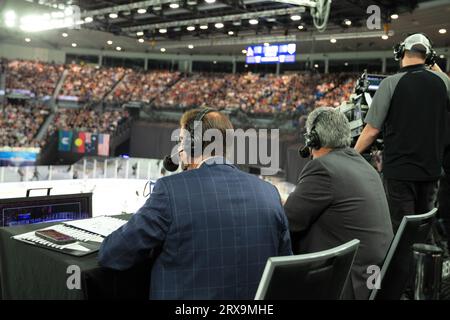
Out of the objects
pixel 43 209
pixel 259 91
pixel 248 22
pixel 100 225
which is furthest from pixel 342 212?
pixel 259 91

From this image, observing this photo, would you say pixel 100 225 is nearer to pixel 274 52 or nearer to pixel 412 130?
pixel 412 130

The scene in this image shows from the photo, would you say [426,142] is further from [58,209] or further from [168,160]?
[58,209]

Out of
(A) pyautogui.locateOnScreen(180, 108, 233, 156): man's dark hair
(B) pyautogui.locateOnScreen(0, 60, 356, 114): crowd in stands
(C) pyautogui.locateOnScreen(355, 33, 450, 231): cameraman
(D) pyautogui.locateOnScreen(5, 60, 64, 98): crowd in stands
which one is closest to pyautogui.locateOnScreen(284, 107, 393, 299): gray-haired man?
(A) pyautogui.locateOnScreen(180, 108, 233, 156): man's dark hair

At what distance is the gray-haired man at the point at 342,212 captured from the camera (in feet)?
5.88

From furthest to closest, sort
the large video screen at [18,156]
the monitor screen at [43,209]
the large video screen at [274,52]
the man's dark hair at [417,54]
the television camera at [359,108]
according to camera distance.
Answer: the large video screen at [18,156]
the large video screen at [274,52]
the television camera at [359,108]
the man's dark hair at [417,54]
the monitor screen at [43,209]

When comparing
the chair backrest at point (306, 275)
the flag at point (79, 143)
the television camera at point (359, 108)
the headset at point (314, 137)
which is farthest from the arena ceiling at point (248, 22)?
the chair backrest at point (306, 275)

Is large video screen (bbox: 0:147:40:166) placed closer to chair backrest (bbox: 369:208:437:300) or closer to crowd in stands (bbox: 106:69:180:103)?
crowd in stands (bbox: 106:69:180:103)

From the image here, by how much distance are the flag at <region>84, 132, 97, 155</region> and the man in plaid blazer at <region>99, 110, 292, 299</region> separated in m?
19.0

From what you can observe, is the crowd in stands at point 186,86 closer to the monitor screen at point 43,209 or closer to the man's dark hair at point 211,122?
the monitor screen at point 43,209

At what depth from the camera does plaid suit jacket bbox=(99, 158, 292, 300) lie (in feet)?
4.59

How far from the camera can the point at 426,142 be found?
234 centimetres

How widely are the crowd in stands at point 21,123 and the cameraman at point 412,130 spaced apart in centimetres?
1831

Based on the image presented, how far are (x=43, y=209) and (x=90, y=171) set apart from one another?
10710mm

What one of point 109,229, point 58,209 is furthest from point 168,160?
point 58,209
